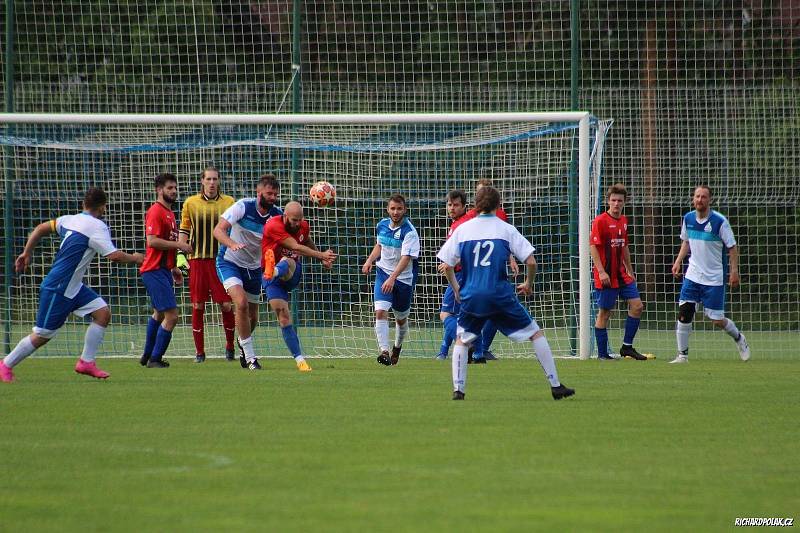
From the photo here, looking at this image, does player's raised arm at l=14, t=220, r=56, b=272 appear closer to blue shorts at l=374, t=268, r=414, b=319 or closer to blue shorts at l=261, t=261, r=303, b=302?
blue shorts at l=261, t=261, r=303, b=302

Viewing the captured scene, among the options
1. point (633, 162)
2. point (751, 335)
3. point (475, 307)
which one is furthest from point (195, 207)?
point (751, 335)

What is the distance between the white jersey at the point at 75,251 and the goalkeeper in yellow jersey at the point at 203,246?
8.92 feet

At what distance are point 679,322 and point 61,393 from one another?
7377 millimetres

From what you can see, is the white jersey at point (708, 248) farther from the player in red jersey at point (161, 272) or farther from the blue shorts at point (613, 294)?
the player in red jersey at point (161, 272)

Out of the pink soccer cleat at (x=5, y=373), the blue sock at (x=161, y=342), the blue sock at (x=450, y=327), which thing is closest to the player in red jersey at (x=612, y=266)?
the blue sock at (x=450, y=327)

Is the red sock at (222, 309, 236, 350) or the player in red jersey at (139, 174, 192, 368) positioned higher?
the player in red jersey at (139, 174, 192, 368)

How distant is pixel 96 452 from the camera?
7387mm

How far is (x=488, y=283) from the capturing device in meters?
9.83

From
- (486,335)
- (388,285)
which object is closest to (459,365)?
(388,285)

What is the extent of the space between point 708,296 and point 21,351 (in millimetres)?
7844

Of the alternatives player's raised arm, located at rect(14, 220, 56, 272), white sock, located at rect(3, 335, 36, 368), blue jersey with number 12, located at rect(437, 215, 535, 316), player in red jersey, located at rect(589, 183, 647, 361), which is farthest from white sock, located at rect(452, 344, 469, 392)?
player in red jersey, located at rect(589, 183, 647, 361)

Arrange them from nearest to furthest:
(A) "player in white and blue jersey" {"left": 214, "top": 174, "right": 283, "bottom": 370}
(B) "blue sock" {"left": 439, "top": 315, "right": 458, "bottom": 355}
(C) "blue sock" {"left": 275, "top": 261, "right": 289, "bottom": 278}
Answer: (C) "blue sock" {"left": 275, "top": 261, "right": 289, "bottom": 278} → (A) "player in white and blue jersey" {"left": 214, "top": 174, "right": 283, "bottom": 370} → (B) "blue sock" {"left": 439, "top": 315, "right": 458, "bottom": 355}

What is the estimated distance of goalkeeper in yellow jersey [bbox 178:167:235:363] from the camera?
47.5 feet

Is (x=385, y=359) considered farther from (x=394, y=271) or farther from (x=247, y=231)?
(x=247, y=231)
